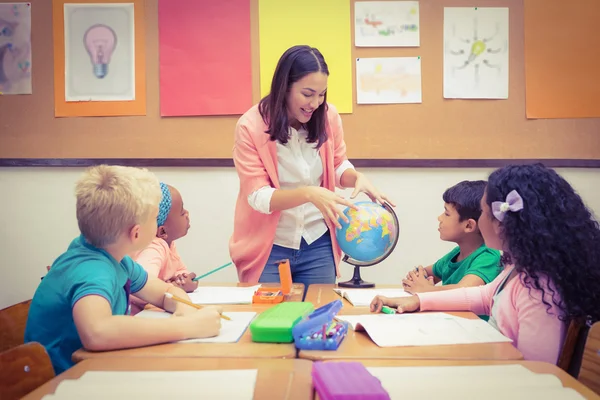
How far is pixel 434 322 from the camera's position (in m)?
1.60

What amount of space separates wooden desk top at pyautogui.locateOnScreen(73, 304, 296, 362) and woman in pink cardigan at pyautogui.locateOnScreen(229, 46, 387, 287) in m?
0.82

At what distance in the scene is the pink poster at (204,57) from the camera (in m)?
3.21

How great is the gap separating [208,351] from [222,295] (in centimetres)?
70

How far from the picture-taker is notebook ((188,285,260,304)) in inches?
75.5

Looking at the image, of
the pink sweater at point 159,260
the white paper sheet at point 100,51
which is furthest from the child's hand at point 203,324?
the white paper sheet at point 100,51

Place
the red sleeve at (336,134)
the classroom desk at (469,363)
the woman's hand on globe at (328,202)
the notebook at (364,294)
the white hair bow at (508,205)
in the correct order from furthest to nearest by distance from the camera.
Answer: the red sleeve at (336,134) < the woman's hand on globe at (328,202) < the notebook at (364,294) < the white hair bow at (508,205) < the classroom desk at (469,363)

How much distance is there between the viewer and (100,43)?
3250mm

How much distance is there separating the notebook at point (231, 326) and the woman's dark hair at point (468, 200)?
1.05m

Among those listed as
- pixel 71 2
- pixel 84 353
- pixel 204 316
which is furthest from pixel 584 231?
pixel 71 2

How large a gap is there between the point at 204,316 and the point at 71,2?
2.48 m

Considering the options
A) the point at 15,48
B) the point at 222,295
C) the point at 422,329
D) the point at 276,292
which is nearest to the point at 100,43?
the point at 15,48

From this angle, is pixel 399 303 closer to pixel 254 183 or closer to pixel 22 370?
pixel 254 183

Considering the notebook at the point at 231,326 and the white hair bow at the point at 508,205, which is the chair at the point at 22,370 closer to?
the notebook at the point at 231,326

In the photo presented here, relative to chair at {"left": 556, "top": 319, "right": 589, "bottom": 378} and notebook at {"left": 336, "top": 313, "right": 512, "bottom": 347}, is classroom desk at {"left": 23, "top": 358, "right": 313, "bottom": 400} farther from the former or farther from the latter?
chair at {"left": 556, "top": 319, "right": 589, "bottom": 378}
